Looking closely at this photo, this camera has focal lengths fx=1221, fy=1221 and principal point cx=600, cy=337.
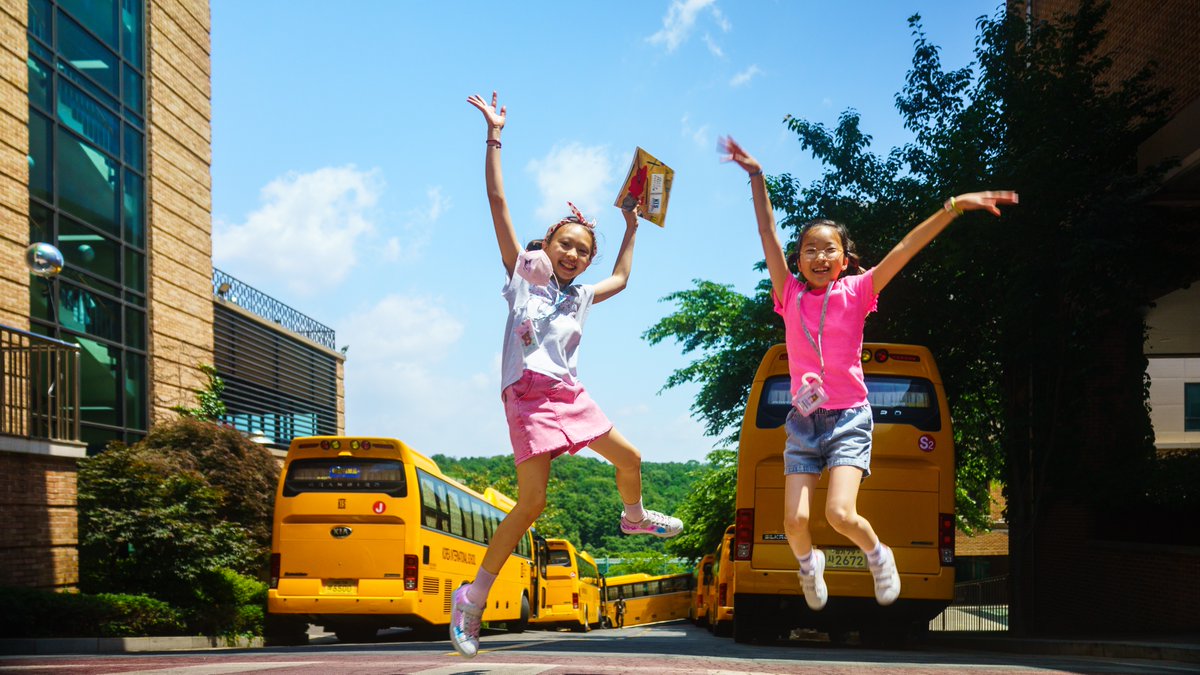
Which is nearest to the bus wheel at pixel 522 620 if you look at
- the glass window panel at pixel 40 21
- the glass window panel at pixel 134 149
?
the glass window panel at pixel 134 149

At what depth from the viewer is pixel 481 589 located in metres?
6.07

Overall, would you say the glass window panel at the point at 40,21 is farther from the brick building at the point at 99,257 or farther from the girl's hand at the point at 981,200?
the girl's hand at the point at 981,200

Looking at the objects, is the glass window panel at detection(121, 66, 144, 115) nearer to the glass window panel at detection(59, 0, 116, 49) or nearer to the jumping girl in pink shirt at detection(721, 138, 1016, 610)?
the glass window panel at detection(59, 0, 116, 49)

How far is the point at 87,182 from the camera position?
81.5 ft

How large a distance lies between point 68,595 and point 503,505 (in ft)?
36.0

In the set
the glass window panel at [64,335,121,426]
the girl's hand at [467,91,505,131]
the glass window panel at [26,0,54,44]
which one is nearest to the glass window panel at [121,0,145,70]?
the glass window panel at [26,0,54,44]

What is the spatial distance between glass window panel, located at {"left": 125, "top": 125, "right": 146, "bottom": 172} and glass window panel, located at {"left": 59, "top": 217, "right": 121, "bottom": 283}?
221 centimetres

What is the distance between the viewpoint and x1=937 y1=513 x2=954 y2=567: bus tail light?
42.6ft

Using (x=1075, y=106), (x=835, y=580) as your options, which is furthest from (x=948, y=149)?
(x=835, y=580)

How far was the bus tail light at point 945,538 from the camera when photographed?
12992 mm

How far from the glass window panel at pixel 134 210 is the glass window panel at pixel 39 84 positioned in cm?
378

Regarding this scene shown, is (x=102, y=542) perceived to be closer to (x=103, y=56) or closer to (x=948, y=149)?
(x=103, y=56)

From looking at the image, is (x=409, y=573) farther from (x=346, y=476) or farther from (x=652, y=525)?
(x=652, y=525)

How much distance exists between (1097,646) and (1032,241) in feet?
24.9
